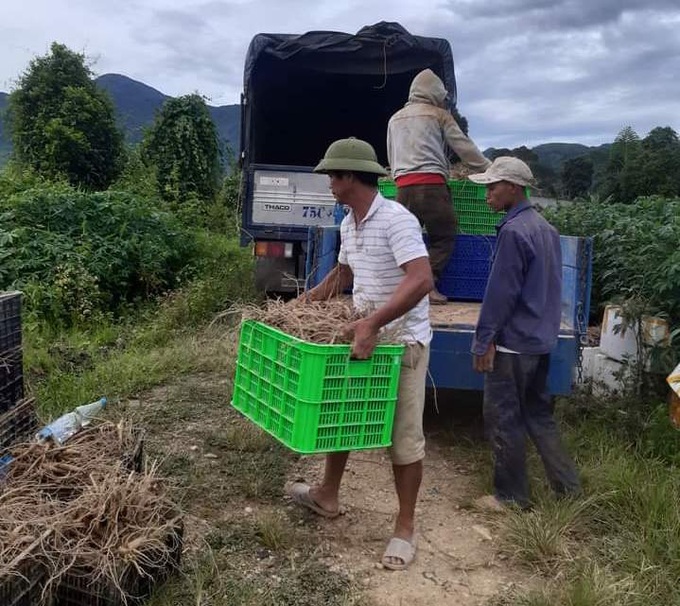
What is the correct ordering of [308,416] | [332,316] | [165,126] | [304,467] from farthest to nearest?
[165,126], [304,467], [332,316], [308,416]

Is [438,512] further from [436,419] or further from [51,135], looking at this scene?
[51,135]

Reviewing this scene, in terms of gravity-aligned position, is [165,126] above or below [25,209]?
above

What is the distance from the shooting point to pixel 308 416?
2.59m

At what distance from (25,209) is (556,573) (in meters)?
7.39

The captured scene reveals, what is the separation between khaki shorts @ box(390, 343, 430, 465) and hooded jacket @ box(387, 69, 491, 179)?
6.81 feet

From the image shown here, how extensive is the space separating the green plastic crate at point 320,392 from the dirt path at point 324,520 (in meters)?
0.65

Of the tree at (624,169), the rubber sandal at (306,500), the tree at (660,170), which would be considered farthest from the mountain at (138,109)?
the tree at (660,170)

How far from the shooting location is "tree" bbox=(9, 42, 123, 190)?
47.9 feet

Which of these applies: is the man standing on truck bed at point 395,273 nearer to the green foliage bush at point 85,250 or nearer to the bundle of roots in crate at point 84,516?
the bundle of roots in crate at point 84,516

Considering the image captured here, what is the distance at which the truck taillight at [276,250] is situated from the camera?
303 inches

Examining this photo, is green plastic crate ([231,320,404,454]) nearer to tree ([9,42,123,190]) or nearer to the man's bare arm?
the man's bare arm

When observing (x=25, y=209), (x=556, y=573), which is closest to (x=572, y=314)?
(x=556, y=573)

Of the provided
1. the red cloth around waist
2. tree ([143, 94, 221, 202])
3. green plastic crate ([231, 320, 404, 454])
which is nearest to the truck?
the red cloth around waist

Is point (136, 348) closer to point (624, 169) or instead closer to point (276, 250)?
point (276, 250)
